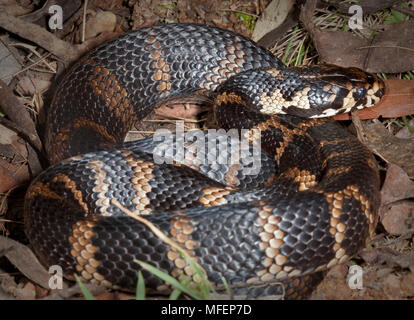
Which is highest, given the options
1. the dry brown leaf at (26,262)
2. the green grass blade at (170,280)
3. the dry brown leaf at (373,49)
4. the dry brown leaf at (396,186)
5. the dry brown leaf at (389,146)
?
the dry brown leaf at (373,49)

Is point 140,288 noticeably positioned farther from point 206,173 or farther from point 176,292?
point 206,173

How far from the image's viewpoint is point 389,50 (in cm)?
502

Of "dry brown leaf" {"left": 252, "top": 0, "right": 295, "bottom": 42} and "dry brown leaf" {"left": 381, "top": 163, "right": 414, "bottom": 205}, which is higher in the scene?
"dry brown leaf" {"left": 252, "top": 0, "right": 295, "bottom": 42}

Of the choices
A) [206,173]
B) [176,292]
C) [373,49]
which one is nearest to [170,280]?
[176,292]

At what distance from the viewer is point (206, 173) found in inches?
177

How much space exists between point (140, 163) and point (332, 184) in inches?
62.6

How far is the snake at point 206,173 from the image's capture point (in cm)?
322

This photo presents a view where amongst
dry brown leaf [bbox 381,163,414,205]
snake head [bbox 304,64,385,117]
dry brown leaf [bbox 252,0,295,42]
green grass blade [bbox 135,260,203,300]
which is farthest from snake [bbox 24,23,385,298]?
dry brown leaf [bbox 252,0,295,42]

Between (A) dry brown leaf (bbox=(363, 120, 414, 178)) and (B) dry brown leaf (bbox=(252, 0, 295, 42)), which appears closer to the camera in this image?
(A) dry brown leaf (bbox=(363, 120, 414, 178))

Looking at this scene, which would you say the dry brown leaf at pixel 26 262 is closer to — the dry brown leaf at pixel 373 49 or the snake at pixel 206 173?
the snake at pixel 206 173

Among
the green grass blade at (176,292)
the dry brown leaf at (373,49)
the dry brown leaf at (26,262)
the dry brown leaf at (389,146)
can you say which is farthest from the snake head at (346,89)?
the dry brown leaf at (26,262)

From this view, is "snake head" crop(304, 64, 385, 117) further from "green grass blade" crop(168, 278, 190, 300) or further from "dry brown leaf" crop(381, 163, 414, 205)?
"green grass blade" crop(168, 278, 190, 300)

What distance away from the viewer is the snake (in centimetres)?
322
